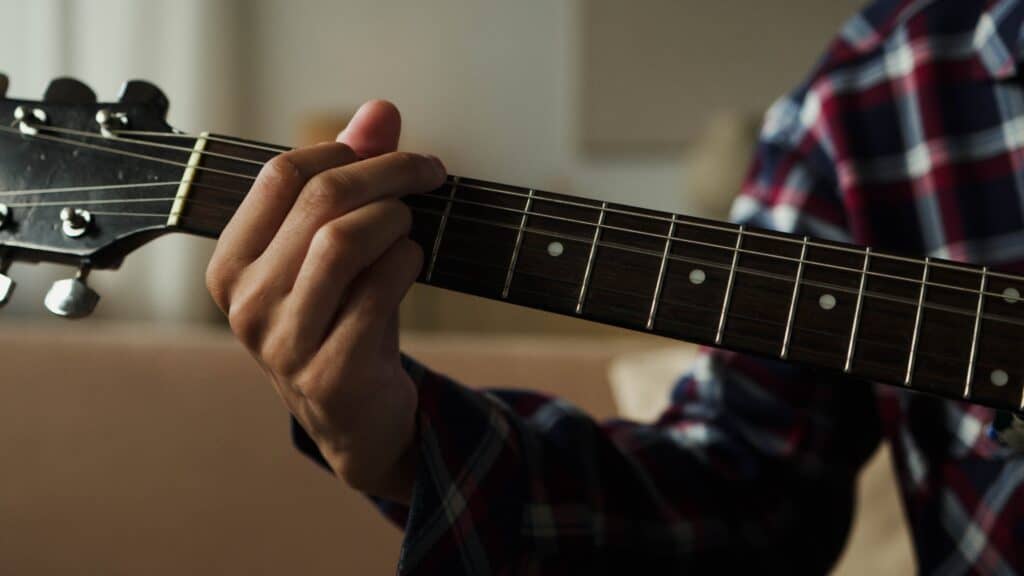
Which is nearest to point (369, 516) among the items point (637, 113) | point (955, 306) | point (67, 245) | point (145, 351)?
point (145, 351)

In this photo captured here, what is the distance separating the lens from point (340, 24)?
2.82m

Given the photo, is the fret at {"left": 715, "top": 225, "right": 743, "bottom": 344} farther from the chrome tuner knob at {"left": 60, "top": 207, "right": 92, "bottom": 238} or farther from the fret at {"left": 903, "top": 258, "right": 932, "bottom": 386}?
the chrome tuner knob at {"left": 60, "top": 207, "right": 92, "bottom": 238}

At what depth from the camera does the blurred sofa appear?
83 cm

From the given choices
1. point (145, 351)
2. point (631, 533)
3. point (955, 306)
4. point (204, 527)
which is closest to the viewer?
point (955, 306)

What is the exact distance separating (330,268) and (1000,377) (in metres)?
0.30

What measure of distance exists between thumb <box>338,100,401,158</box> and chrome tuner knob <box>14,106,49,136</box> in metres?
0.15

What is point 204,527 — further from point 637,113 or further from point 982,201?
point 637,113

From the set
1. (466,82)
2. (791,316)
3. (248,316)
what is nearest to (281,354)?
(248,316)

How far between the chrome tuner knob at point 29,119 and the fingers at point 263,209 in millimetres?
128

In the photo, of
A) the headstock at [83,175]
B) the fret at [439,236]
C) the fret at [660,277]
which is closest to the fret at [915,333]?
the fret at [660,277]

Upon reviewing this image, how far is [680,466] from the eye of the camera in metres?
0.71

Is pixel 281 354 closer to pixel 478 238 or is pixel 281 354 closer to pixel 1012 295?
pixel 478 238

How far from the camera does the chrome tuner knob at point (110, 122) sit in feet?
1.63

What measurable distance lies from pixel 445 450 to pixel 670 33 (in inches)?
93.8
